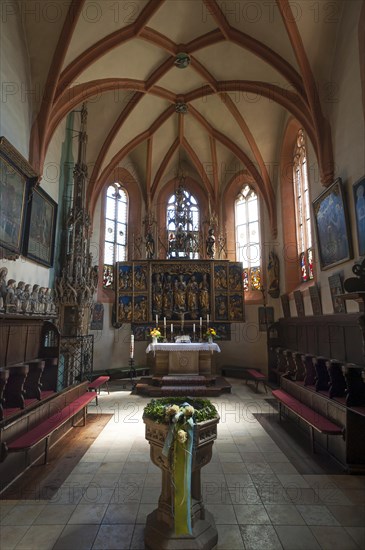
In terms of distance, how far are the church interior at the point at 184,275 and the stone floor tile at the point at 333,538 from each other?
0.02 meters

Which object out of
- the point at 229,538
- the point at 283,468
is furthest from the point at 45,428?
the point at 283,468

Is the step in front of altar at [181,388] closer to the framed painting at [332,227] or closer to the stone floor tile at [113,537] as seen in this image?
the framed painting at [332,227]

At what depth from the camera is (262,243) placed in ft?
48.4

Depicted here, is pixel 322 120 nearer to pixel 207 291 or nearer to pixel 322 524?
pixel 207 291

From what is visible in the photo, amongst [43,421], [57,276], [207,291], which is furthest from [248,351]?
[43,421]

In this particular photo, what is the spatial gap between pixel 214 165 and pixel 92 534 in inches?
615

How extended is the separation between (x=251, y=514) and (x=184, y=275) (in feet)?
33.6

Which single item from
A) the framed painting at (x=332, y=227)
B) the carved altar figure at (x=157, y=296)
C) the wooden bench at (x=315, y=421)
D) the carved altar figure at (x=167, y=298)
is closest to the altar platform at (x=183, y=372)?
the carved altar figure at (x=167, y=298)

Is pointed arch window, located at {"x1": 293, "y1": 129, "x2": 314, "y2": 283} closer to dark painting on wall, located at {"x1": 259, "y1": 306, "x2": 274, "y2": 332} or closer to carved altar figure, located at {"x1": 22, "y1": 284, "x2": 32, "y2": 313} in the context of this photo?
dark painting on wall, located at {"x1": 259, "y1": 306, "x2": 274, "y2": 332}

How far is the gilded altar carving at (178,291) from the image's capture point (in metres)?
13.0

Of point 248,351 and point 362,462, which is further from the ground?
point 248,351

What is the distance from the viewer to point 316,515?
3699 millimetres

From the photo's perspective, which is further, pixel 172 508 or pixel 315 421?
pixel 315 421

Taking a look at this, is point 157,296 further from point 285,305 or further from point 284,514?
point 284,514
